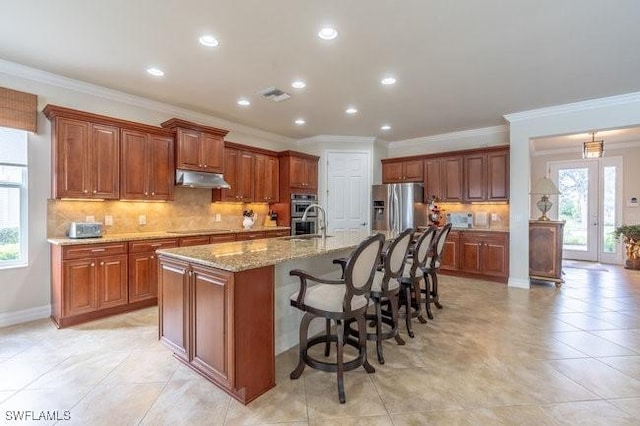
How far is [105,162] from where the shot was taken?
12.5 ft

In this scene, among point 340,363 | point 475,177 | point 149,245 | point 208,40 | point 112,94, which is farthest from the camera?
point 475,177

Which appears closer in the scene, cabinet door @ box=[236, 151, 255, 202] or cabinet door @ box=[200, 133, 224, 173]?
cabinet door @ box=[200, 133, 224, 173]

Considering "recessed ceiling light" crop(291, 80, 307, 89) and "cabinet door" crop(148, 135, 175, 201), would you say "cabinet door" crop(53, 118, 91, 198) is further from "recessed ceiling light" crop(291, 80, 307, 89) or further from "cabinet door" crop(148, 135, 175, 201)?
"recessed ceiling light" crop(291, 80, 307, 89)

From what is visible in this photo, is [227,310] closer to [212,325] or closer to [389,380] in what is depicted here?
[212,325]

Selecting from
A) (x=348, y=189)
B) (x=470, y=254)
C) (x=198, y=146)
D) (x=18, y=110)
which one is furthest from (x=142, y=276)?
(x=470, y=254)

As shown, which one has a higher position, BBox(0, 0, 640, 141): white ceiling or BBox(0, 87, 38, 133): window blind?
BBox(0, 0, 640, 141): white ceiling

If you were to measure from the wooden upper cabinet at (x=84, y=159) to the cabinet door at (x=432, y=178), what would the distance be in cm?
532

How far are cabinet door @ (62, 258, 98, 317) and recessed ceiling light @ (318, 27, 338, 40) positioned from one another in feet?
11.1

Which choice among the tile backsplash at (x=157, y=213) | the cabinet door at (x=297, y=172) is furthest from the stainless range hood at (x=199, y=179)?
the cabinet door at (x=297, y=172)

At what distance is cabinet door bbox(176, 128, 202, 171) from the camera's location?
14.6 feet

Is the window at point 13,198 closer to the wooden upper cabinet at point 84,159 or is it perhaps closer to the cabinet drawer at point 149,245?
the wooden upper cabinet at point 84,159

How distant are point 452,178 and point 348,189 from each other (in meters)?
2.08

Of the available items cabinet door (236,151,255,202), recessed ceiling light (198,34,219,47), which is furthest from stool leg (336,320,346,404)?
cabinet door (236,151,255,202)

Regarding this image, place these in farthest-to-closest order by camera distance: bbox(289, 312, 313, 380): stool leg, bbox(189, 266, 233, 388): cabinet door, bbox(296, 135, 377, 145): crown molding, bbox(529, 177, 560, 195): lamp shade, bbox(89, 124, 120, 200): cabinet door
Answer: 1. bbox(296, 135, 377, 145): crown molding
2. bbox(529, 177, 560, 195): lamp shade
3. bbox(89, 124, 120, 200): cabinet door
4. bbox(289, 312, 313, 380): stool leg
5. bbox(189, 266, 233, 388): cabinet door
